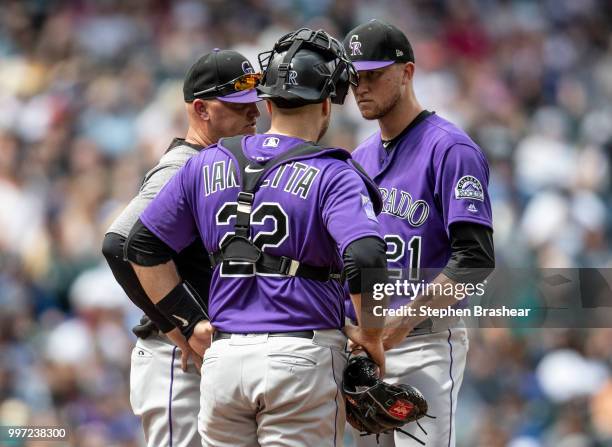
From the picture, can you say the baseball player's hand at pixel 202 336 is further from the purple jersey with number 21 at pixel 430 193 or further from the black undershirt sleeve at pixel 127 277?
the purple jersey with number 21 at pixel 430 193

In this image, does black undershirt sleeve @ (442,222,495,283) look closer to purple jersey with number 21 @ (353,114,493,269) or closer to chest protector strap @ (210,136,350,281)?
purple jersey with number 21 @ (353,114,493,269)

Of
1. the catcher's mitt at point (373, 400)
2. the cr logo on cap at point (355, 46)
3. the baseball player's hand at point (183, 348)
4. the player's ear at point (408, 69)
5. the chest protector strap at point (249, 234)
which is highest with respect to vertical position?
the cr logo on cap at point (355, 46)

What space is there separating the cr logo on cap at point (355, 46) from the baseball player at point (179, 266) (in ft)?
1.46

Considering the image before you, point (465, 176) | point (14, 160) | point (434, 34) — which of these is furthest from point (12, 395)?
point (434, 34)

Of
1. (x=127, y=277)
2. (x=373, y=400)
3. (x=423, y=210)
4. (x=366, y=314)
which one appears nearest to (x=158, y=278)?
(x=127, y=277)

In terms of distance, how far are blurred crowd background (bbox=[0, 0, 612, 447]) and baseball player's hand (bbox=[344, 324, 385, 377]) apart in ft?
13.7

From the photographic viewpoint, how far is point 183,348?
4164 millimetres

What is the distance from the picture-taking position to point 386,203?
14.8 ft

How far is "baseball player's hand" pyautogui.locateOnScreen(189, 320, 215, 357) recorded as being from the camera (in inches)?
155

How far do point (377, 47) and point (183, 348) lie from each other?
1.47m

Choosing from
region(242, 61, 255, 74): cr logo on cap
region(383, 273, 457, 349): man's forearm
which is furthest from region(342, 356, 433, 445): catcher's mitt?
region(242, 61, 255, 74): cr logo on cap

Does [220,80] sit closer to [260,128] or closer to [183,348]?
[183,348]

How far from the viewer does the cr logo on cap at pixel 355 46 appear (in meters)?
4.57

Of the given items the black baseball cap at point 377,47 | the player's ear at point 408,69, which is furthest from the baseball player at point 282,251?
the player's ear at point 408,69
